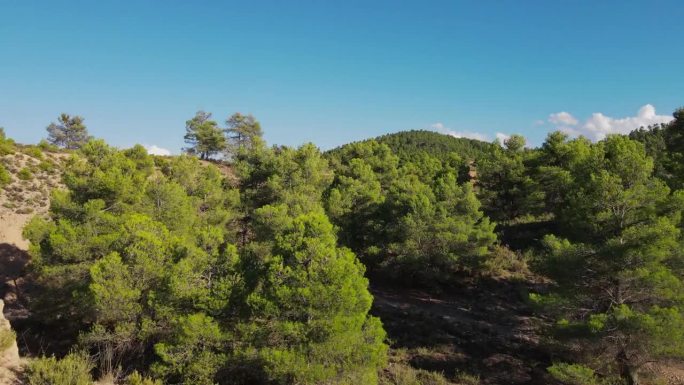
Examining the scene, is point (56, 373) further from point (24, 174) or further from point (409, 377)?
point (24, 174)

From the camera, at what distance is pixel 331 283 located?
13039 millimetres

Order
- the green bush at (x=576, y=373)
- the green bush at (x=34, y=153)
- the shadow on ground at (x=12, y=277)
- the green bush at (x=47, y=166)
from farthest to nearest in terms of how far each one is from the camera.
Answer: the green bush at (x=34, y=153), the green bush at (x=47, y=166), the shadow on ground at (x=12, y=277), the green bush at (x=576, y=373)

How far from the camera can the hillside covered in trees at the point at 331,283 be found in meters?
12.9

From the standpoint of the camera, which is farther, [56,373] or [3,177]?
[3,177]

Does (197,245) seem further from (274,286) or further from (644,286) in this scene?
(644,286)

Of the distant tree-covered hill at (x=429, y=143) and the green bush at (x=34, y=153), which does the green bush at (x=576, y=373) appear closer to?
the green bush at (x=34, y=153)

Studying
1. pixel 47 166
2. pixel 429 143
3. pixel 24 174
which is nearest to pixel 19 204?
pixel 24 174

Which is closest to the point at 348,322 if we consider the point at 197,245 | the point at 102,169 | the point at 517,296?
the point at 197,245

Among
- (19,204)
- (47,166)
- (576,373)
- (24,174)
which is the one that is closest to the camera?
(576,373)

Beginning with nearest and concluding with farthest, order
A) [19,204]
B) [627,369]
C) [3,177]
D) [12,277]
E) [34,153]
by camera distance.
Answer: [627,369]
[12,277]
[3,177]
[19,204]
[34,153]

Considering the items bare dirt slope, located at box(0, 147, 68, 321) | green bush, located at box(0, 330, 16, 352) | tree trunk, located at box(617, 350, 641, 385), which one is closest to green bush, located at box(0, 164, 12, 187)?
bare dirt slope, located at box(0, 147, 68, 321)

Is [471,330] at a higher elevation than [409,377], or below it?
higher

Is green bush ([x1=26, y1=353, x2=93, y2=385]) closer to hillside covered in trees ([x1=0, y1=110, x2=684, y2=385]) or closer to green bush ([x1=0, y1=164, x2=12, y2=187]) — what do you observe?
hillside covered in trees ([x1=0, y1=110, x2=684, y2=385])

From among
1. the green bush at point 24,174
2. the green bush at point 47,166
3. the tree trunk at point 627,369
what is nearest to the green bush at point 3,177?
the green bush at point 24,174
